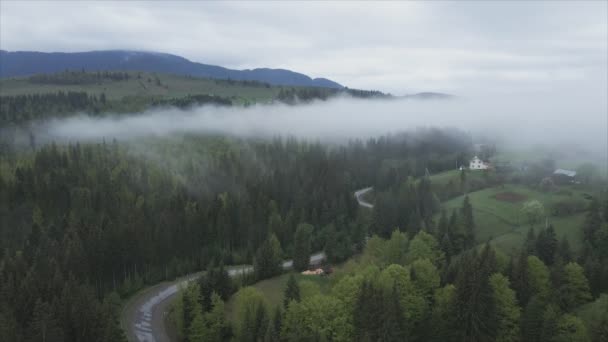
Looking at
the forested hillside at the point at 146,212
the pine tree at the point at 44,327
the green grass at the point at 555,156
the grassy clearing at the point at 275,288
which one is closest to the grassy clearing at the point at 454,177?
the green grass at the point at 555,156

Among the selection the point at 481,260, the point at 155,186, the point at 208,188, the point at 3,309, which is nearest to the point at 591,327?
the point at 481,260

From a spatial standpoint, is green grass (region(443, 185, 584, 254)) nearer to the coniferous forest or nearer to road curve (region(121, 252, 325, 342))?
the coniferous forest

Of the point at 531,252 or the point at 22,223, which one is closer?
the point at 531,252

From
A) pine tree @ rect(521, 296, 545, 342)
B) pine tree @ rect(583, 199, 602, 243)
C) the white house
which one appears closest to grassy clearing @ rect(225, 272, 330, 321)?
pine tree @ rect(521, 296, 545, 342)

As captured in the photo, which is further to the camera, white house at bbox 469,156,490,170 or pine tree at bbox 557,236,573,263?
white house at bbox 469,156,490,170

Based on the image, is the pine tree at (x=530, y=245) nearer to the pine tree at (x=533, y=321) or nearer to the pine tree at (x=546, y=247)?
the pine tree at (x=546, y=247)

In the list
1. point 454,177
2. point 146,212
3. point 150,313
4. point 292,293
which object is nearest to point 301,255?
point 292,293

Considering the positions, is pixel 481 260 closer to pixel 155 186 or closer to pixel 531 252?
pixel 531 252
